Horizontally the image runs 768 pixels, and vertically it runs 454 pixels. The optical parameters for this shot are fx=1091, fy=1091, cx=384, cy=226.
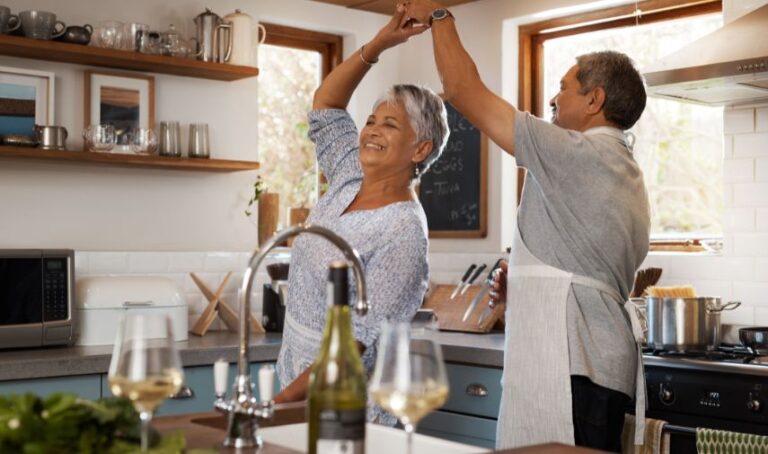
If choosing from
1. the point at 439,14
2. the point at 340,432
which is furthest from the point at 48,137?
the point at 340,432

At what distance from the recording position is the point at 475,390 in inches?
150

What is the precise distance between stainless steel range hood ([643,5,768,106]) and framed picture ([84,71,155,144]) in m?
2.00

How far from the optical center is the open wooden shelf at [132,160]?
4.02m

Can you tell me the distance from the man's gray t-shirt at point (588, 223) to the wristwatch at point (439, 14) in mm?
323

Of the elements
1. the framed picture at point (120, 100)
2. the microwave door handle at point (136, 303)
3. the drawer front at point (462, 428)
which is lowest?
the drawer front at point (462, 428)

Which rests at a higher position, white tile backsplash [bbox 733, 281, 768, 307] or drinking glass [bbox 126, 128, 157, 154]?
drinking glass [bbox 126, 128, 157, 154]

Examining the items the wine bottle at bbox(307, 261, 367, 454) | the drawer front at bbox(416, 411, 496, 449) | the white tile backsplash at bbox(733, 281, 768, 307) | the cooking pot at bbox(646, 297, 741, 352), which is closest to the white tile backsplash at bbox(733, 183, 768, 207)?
the white tile backsplash at bbox(733, 281, 768, 307)

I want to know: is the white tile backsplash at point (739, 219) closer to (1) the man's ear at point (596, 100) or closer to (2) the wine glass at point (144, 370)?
(1) the man's ear at point (596, 100)

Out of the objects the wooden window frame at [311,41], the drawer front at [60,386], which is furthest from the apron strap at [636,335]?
the wooden window frame at [311,41]

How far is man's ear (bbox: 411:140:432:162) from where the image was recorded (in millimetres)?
2787

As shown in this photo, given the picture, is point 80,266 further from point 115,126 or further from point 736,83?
point 736,83

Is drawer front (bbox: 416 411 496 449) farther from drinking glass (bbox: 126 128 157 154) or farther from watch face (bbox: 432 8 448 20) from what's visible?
watch face (bbox: 432 8 448 20)

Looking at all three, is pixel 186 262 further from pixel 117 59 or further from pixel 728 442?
pixel 728 442

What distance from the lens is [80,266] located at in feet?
13.9
